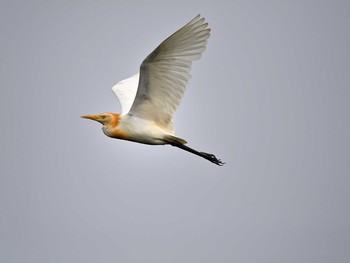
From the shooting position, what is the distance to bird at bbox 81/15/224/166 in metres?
11.6

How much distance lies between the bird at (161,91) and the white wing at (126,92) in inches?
5.5

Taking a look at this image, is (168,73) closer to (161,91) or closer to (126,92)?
(161,91)

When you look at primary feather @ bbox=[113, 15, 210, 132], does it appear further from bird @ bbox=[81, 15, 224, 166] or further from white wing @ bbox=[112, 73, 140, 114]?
white wing @ bbox=[112, 73, 140, 114]

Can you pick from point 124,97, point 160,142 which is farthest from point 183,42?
point 124,97

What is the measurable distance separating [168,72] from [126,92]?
316 cm

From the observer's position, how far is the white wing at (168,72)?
11523 mm

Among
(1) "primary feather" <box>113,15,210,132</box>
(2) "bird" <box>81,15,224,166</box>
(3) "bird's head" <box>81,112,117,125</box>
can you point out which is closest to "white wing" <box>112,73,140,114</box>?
(2) "bird" <box>81,15,224,166</box>

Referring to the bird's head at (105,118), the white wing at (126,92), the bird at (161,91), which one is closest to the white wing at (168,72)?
the bird at (161,91)

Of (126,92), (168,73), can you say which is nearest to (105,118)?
(126,92)

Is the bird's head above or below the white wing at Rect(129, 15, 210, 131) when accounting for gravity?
below

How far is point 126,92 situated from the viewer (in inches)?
593

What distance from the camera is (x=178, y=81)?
12266mm

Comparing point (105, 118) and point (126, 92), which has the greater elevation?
point (126, 92)

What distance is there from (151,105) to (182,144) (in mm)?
1123
